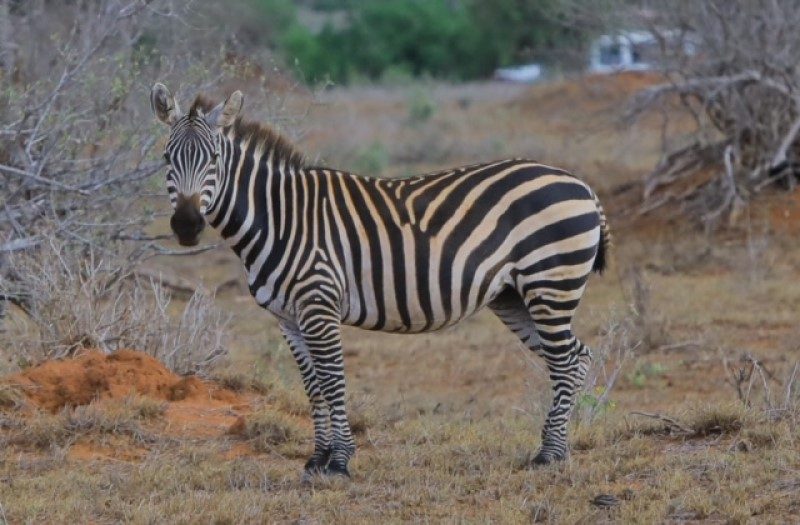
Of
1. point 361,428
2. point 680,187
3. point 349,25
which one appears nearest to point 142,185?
point 361,428

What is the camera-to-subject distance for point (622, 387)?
446 inches

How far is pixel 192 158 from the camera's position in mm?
6727

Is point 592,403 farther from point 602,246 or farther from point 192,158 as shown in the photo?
point 192,158

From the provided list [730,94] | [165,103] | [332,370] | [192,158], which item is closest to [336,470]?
[332,370]

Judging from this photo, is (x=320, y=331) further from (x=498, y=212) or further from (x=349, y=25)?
(x=349, y=25)

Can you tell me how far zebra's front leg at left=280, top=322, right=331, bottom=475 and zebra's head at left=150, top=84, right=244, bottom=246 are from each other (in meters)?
0.91

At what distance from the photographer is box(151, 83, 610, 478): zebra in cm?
698

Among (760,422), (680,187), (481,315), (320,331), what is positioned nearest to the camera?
(320,331)

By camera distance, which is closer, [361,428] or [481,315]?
[361,428]

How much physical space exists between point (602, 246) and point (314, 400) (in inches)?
74.0

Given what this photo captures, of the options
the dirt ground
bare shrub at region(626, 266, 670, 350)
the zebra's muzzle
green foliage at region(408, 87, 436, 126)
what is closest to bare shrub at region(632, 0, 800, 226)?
the dirt ground

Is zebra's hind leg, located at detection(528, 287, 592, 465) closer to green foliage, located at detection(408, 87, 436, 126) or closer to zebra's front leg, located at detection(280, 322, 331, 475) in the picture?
zebra's front leg, located at detection(280, 322, 331, 475)

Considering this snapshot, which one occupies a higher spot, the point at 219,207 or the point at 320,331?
the point at 219,207

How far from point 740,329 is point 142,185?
6043 mm
